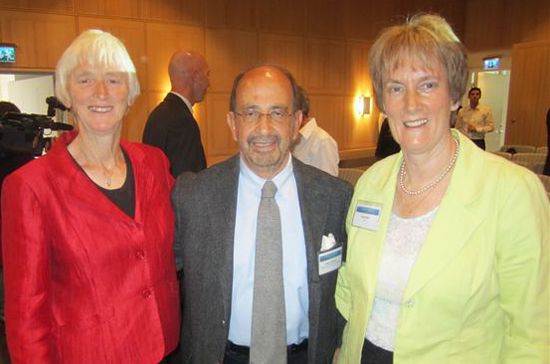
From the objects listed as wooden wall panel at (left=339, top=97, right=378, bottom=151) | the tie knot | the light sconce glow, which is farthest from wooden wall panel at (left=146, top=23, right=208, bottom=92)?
the tie knot

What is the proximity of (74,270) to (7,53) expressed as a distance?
669 centimetres

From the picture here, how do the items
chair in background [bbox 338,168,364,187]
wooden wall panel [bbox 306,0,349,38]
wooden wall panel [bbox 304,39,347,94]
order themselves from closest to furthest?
chair in background [bbox 338,168,364,187] < wooden wall panel [bbox 306,0,349,38] < wooden wall panel [bbox 304,39,347,94]

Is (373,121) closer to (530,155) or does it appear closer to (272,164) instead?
(530,155)

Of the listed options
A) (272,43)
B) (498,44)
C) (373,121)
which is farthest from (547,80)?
(272,43)

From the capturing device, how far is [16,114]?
9.51 feet

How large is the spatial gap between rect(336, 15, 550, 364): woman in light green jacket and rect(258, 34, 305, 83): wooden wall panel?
785 centimetres

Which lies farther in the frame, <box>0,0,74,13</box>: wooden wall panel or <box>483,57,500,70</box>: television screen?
<box>483,57,500,70</box>: television screen

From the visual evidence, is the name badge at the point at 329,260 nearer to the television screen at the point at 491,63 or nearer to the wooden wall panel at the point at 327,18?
the wooden wall panel at the point at 327,18

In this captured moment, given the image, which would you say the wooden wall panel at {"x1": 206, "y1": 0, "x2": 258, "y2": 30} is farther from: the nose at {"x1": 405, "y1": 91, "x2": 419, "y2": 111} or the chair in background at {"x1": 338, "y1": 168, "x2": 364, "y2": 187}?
the nose at {"x1": 405, "y1": 91, "x2": 419, "y2": 111}

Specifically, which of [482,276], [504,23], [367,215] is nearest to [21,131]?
[367,215]

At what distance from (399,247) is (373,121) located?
409 inches

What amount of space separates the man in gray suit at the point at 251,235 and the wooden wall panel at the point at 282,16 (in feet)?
26.5

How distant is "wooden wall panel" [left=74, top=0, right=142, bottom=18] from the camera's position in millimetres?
7142

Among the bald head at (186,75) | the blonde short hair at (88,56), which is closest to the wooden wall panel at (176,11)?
the bald head at (186,75)
